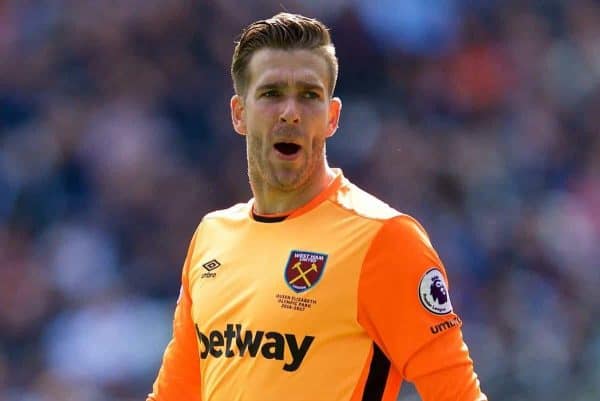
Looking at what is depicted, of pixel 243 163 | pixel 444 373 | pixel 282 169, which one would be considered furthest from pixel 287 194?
pixel 243 163

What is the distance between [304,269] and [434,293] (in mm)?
401

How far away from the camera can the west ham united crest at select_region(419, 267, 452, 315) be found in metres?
3.23

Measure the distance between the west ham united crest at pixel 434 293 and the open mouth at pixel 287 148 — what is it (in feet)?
1.98

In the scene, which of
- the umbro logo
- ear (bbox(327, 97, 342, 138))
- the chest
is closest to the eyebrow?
ear (bbox(327, 97, 342, 138))

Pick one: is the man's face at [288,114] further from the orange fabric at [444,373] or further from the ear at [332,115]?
the orange fabric at [444,373]

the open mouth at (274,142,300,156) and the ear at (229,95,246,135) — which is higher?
the ear at (229,95,246,135)

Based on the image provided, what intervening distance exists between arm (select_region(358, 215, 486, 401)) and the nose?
454 mm

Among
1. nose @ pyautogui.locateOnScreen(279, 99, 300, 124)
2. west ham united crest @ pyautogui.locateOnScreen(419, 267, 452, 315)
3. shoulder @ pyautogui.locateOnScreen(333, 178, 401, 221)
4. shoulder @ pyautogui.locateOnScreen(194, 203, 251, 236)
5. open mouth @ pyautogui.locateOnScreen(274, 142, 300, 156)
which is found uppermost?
nose @ pyautogui.locateOnScreen(279, 99, 300, 124)

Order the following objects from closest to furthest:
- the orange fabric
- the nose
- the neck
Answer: the orange fabric
the nose
the neck

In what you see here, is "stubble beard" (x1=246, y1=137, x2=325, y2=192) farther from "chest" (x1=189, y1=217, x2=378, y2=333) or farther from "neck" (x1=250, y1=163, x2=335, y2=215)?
"chest" (x1=189, y1=217, x2=378, y2=333)

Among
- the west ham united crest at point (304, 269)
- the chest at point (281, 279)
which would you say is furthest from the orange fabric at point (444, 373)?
the west ham united crest at point (304, 269)

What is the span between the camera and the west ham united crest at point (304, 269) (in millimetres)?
3375

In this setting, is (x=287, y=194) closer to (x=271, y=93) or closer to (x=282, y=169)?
(x=282, y=169)

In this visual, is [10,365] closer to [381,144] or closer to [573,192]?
[381,144]
